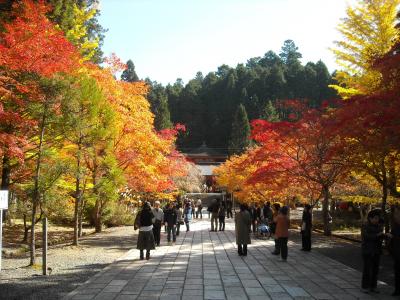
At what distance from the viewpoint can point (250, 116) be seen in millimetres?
74875

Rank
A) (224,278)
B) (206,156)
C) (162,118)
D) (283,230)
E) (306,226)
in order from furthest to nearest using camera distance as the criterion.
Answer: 1. (206,156)
2. (162,118)
3. (306,226)
4. (283,230)
5. (224,278)

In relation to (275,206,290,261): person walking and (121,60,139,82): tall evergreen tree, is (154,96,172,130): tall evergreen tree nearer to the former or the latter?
(121,60,139,82): tall evergreen tree

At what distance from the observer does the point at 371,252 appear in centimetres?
730

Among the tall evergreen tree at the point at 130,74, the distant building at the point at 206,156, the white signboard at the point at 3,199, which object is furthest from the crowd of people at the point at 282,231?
the tall evergreen tree at the point at 130,74

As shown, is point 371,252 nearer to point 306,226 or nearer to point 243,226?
point 243,226

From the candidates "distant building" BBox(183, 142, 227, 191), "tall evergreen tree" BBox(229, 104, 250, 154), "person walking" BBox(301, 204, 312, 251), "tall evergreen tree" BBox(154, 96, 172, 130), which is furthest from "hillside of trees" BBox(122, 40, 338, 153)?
"person walking" BBox(301, 204, 312, 251)

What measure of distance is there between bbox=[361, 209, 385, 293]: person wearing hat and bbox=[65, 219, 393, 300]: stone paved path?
0.23 metres

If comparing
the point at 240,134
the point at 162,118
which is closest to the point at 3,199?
the point at 162,118

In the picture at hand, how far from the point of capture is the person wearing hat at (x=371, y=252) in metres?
7.30

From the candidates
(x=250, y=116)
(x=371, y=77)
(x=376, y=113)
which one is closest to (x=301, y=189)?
(x=371, y=77)

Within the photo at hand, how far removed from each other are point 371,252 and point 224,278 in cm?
281

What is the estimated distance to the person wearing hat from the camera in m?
7.30

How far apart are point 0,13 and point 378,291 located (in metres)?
16.0

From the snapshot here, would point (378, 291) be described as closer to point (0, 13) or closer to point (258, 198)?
point (0, 13)
